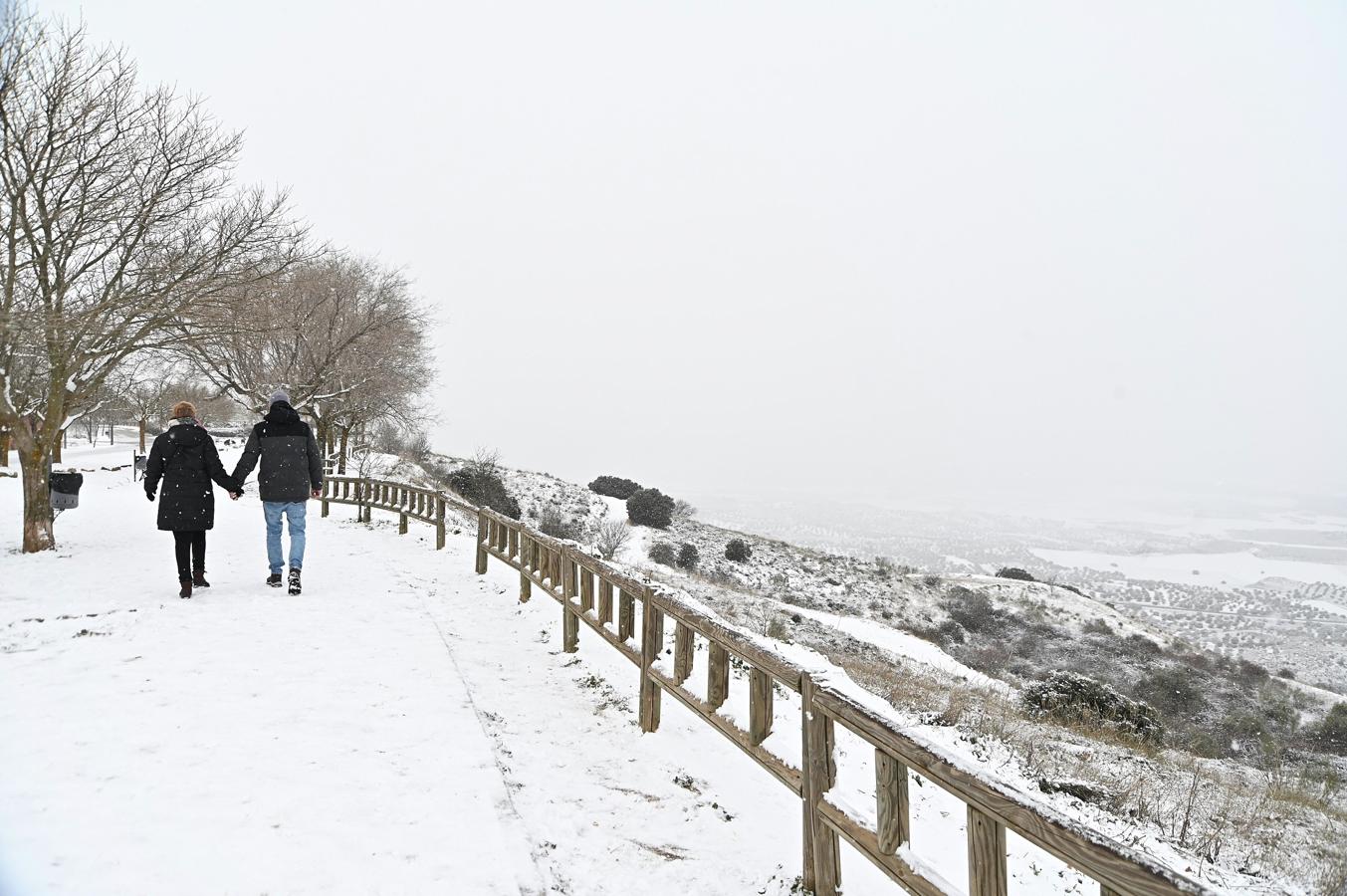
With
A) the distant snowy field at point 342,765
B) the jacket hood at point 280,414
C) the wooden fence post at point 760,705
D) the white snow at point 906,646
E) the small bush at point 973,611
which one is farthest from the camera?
the small bush at point 973,611

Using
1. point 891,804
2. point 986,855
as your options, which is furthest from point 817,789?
point 986,855

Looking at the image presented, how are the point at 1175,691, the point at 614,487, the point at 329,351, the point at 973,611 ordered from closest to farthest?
the point at 1175,691 < the point at 329,351 < the point at 973,611 < the point at 614,487

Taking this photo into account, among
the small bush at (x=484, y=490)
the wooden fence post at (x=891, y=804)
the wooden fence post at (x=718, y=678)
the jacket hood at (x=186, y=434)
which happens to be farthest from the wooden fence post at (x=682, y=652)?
the small bush at (x=484, y=490)

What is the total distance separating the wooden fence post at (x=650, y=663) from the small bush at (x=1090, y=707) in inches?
378

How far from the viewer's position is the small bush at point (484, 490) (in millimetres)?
27906

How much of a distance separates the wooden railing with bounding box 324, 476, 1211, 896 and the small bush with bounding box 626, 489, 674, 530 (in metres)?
27.4

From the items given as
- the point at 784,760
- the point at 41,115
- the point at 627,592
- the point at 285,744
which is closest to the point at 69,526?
the point at 41,115

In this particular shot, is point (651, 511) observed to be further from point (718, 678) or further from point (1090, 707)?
point (718, 678)

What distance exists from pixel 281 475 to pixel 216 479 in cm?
61

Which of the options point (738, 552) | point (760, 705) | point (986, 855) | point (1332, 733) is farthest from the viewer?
point (738, 552)

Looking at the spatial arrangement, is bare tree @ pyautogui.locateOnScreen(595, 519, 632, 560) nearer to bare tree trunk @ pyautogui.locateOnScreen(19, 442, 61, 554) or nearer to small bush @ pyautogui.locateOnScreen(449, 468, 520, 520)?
small bush @ pyautogui.locateOnScreen(449, 468, 520, 520)

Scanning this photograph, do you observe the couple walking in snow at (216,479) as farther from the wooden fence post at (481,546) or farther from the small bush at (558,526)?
the small bush at (558,526)

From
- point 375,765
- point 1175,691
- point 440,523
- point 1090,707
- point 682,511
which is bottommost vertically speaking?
point 1175,691

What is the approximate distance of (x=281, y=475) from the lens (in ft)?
24.6
